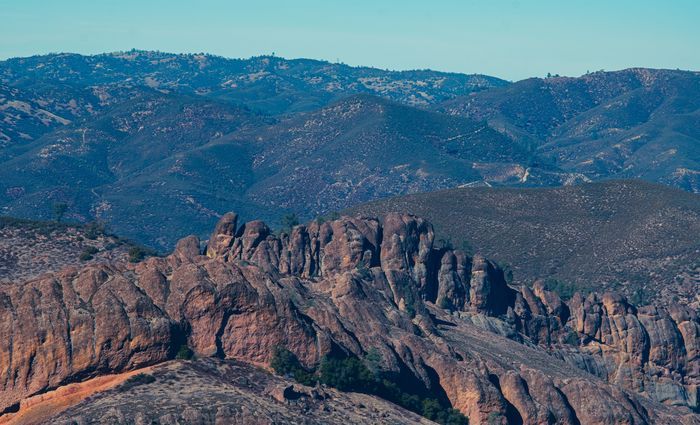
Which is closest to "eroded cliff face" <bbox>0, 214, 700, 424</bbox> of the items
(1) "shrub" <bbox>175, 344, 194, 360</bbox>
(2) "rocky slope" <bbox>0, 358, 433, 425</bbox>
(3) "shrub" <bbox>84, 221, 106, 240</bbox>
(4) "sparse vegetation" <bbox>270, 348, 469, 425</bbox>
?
(1) "shrub" <bbox>175, 344, 194, 360</bbox>

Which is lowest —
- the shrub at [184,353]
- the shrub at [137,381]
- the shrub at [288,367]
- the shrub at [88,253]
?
the shrub at [88,253]

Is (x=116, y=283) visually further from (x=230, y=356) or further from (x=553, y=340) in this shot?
(x=553, y=340)

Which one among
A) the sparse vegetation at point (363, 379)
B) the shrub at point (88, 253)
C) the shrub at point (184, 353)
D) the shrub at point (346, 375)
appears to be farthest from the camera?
the shrub at point (88, 253)

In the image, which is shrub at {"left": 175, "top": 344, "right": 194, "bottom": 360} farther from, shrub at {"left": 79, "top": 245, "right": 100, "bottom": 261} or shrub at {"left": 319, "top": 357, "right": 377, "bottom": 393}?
shrub at {"left": 79, "top": 245, "right": 100, "bottom": 261}

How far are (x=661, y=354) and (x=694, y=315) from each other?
13.8 m

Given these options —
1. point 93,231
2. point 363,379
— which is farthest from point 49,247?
point 363,379

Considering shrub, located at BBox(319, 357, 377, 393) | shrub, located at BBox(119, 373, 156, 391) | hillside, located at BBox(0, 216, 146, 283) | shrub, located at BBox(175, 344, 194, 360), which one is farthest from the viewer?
hillside, located at BBox(0, 216, 146, 283)

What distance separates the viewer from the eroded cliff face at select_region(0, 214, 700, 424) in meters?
90.5

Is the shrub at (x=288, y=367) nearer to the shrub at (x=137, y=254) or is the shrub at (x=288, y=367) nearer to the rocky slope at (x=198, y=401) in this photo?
the rocky slope at (x=198, y=401)

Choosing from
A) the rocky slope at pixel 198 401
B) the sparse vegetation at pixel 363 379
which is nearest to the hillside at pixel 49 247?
the sparse vegetation at pixel 363 379

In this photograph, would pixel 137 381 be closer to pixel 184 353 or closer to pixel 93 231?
pixel 184 353

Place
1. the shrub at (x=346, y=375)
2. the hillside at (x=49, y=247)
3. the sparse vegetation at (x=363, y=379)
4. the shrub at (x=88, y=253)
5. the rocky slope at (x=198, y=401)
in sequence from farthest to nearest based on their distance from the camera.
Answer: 1. the shrub at (x=88, y=253)
2. the hillside at (x=49, y=247)
3. the shrub at (x=346, y=375)
4. the sparse vegetation at (x=363, y=379)
5. the rocky slope at (x=198, y=401)

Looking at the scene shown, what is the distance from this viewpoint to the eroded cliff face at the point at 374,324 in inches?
3563

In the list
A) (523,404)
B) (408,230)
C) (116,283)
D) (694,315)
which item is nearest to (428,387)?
(523,404)
